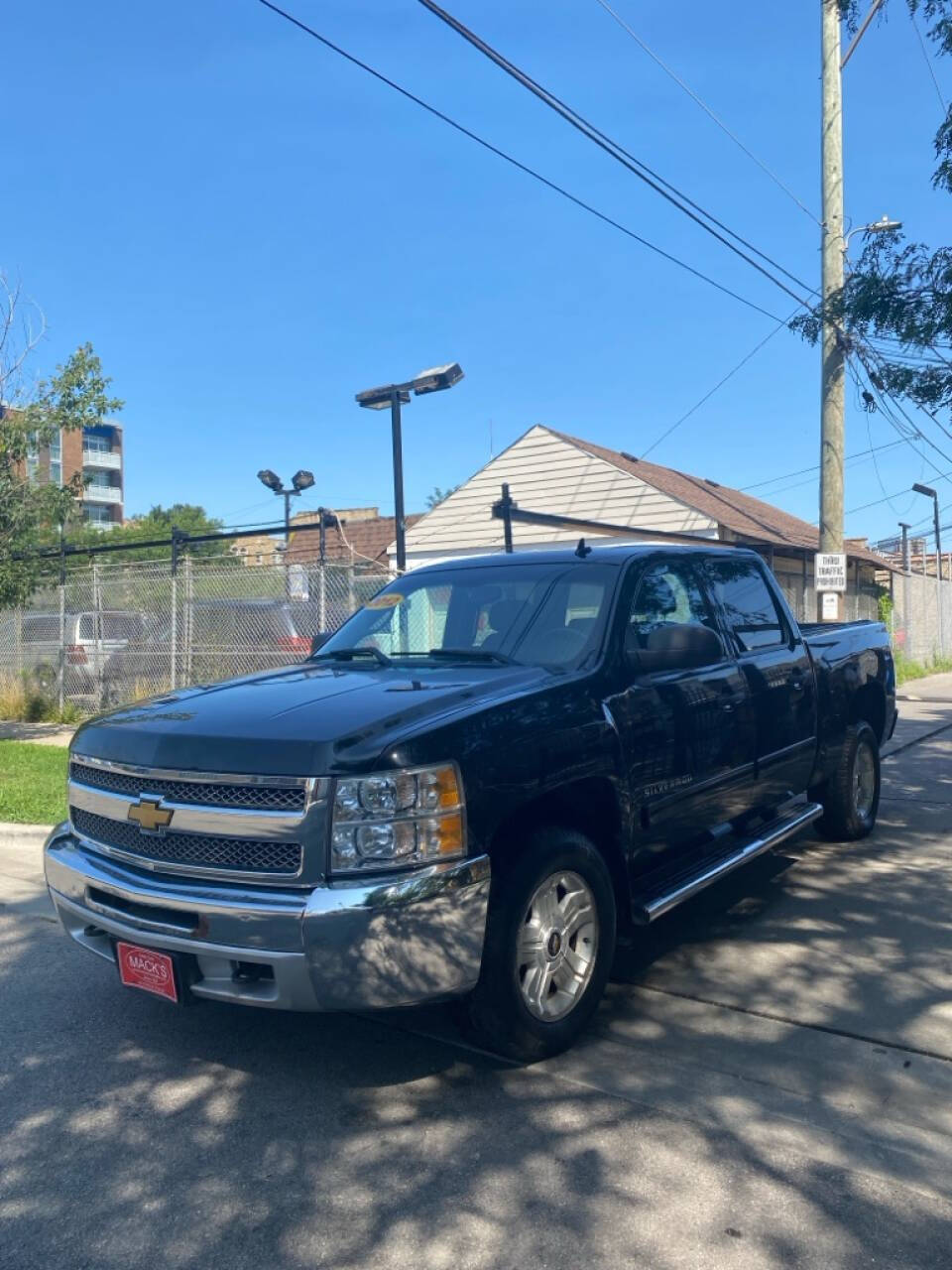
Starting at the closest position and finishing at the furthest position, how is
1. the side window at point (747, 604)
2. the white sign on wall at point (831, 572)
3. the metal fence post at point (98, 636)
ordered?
the side window at point (747, 604), the white sign on wall at point (831, 572), the metal fence post at point (98, 636)

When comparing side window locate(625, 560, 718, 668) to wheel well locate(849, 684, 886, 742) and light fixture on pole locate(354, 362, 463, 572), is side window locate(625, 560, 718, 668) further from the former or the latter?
light fixture on pole locate(354, 362, 463, 572)

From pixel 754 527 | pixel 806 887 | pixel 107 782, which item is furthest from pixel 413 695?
A: pixel 754 527

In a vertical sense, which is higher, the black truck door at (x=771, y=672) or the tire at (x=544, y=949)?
the black truck door at (x=771, y=672)

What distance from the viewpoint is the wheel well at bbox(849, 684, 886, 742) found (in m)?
6.90

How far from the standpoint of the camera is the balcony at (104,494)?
242 ft

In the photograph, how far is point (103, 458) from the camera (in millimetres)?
77312

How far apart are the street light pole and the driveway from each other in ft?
19.8

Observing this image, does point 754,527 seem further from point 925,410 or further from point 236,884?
point 236,884

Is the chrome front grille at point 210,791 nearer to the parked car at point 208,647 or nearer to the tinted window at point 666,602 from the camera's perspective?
the tinted window at point 666,602

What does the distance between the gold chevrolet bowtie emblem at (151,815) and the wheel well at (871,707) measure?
187 inches

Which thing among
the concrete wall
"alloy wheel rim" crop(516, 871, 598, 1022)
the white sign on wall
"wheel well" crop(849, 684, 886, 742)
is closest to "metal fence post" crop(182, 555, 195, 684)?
the white sign on wall

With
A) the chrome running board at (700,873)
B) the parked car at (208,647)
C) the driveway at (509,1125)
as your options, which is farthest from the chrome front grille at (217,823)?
the parked car at (208,647)

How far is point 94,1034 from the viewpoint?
4.15 m

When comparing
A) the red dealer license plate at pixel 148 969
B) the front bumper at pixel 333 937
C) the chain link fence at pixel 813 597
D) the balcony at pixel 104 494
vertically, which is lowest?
the red dealer license plate at pixel 148 969
